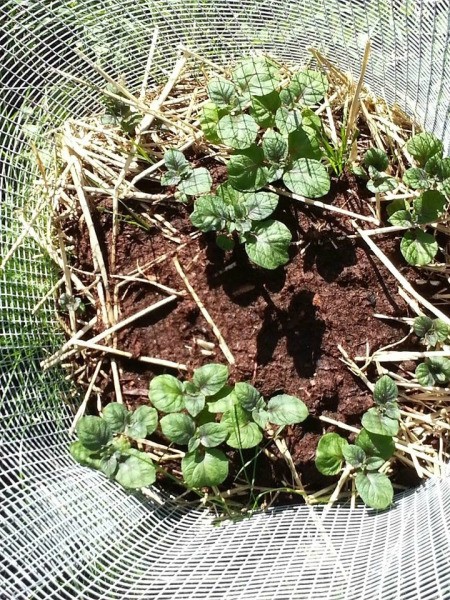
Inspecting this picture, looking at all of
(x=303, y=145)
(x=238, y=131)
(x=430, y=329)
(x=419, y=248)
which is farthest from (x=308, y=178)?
(x=430, y=329)

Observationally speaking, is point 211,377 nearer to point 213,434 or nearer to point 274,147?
point 213,434

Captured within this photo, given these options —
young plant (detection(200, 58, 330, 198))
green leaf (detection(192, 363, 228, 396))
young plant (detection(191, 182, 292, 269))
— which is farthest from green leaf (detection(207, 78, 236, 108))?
green leaf (detection(192, 363, 228, 396))

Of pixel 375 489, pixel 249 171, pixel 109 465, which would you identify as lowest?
pixel 375 489

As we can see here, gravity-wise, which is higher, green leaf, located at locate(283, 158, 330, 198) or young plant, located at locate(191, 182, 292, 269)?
green leaf, located at locate(283, 158, 330, 198)

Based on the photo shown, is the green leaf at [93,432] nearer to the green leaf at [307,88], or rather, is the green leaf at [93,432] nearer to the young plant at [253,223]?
the young plant at [253,223]

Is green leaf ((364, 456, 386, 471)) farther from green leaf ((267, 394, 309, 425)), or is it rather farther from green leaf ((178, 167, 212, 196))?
green leaf ((178, 167, 212, 196))

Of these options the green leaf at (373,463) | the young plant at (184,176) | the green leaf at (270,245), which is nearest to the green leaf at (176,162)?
the young plant at (184,176)
